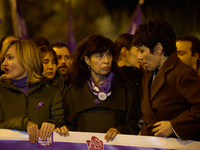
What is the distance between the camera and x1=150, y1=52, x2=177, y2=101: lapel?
2736 mm

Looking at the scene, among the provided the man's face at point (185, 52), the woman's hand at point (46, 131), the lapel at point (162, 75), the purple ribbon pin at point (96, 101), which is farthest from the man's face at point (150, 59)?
the man's face at point (185, 52)

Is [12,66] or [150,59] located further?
[12,66]

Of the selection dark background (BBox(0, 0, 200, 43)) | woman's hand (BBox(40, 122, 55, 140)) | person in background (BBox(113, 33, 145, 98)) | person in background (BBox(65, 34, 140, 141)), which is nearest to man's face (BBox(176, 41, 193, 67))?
person in background (BBox(113, 33, 145, 98))

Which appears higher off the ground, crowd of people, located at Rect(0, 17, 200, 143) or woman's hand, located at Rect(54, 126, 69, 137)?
crowd of people, located at Rect(0, 17, 200, 143)

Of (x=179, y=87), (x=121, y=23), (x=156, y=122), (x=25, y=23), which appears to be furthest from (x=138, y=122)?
(x=25, y=23)

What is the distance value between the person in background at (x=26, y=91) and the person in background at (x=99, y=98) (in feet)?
0.83

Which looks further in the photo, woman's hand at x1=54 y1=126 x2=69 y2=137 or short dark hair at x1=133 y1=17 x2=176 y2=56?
short dark hair at x1=133 y1=17 x2=176 y2=56

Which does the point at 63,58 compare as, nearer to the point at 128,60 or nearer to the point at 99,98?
the point at 128,60

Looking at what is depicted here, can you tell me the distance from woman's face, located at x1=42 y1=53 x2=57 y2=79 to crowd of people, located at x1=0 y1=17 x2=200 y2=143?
0.57 m

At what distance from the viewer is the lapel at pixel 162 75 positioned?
108 inches

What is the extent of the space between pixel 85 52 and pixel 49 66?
0.81 metres

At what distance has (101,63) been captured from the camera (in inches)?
132

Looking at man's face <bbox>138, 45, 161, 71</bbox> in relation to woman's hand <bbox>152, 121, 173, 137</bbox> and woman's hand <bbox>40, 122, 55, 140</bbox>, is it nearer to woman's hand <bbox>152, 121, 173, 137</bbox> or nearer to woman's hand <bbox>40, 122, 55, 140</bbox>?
woman's hand <bbox>152, 121, 173, 137</bbox>

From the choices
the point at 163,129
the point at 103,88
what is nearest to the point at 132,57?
the point at 103,88
